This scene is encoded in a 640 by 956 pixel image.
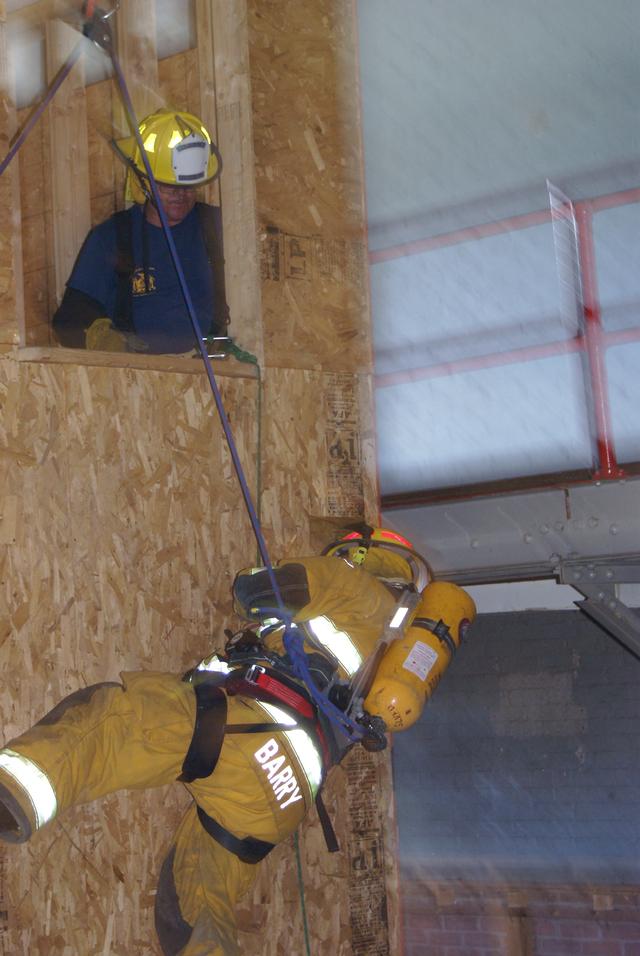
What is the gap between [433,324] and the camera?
9102mm

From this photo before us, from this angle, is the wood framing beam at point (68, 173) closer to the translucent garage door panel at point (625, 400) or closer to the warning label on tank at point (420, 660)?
the warning label on tank at point (420, 660)

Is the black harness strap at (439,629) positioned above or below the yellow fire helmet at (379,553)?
below

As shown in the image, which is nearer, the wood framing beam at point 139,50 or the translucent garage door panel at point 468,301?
the wood framing beam at point 139,50

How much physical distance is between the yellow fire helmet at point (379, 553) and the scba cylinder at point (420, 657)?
0.56 ft

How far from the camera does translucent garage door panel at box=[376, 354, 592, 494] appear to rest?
808 cm

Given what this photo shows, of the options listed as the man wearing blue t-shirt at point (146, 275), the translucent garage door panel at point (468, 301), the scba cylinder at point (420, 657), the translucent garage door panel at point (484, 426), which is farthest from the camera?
the translucent garage door panel at point (468, 301)

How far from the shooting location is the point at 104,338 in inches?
227

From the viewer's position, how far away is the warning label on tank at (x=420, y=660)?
5094 millimetres

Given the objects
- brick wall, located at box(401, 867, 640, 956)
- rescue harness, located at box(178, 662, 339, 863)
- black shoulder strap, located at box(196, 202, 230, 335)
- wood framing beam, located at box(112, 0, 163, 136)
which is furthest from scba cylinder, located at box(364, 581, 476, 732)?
brick wall, located at box(401, 867, 640, 956)

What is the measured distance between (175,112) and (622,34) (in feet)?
13.3

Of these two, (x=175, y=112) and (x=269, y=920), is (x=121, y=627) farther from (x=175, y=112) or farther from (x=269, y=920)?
(x=175, y=112)

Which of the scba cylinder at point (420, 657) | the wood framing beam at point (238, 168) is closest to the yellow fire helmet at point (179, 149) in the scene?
the wood framing beam at point (238, 168)

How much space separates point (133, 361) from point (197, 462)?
21.3 inches

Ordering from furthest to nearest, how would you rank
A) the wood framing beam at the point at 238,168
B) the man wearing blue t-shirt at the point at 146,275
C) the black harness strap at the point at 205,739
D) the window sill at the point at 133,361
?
1. the man wearing blue t-shirt at the point at 146,275
2. the wood framing beam at the point at 238,168
3. the window sill at the point at 133,361
4. the black harness strap at the point at 205,739
